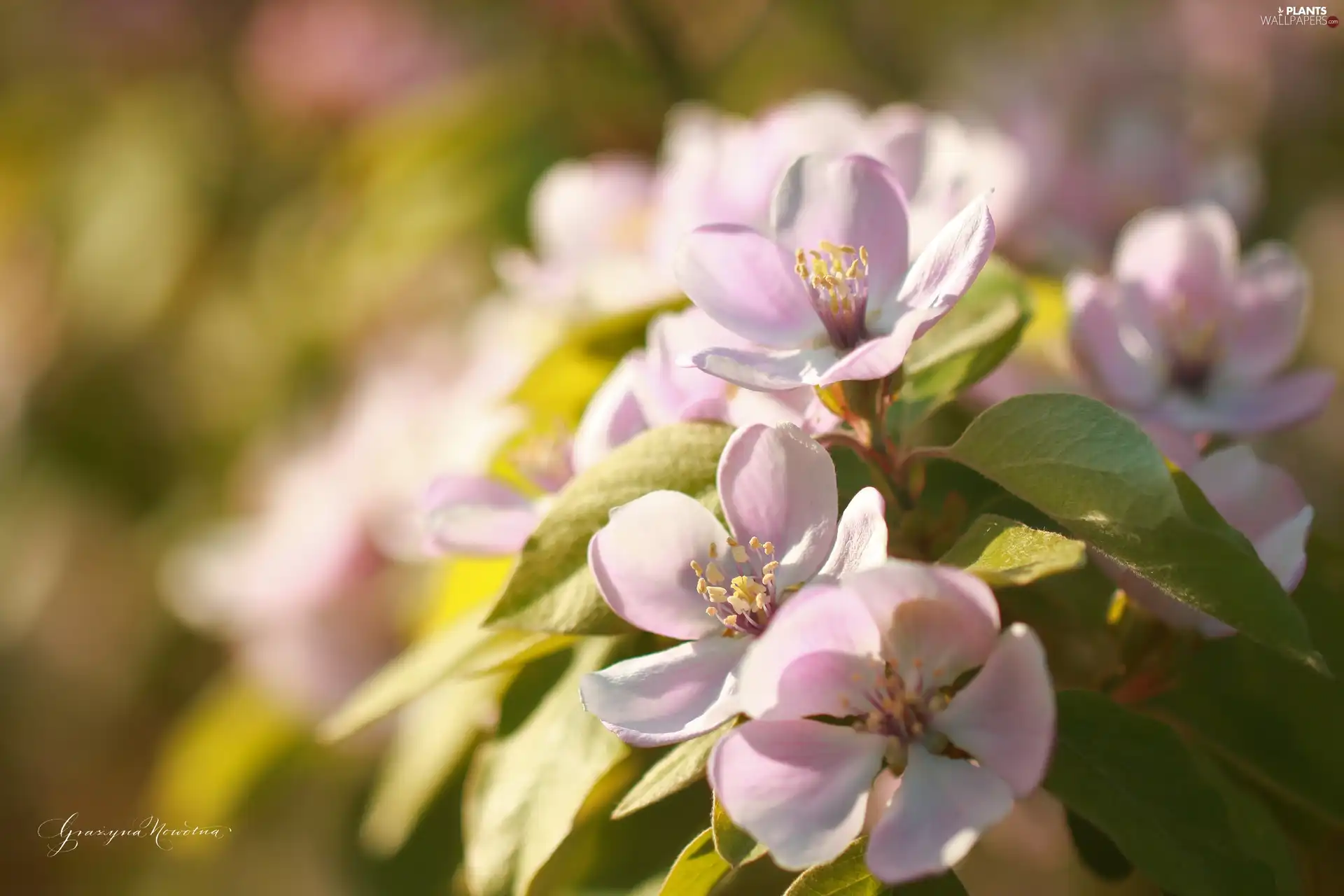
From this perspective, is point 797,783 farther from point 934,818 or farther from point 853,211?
point 853,211

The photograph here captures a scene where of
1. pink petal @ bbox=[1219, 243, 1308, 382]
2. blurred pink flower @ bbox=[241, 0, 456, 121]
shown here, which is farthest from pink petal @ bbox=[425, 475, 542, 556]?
blurred pink flower @ bbox=[241, 0, 456, 121]

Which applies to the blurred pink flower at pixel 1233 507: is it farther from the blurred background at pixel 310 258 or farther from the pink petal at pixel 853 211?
the blurred background at pixel 310 258

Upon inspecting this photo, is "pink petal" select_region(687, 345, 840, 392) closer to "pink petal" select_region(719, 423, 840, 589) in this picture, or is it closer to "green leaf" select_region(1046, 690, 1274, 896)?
"pink petal" select_region(719, 423, 840, 589)

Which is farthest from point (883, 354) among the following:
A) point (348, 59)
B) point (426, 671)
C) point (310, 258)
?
point (348, 59)

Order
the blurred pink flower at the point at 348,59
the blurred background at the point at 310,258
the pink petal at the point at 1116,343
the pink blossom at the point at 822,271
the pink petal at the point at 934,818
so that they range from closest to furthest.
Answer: the pink petal at the point at 934,818, the pink blossom at the point at 822,271, the pink petal at the point at 1116,343, the blurred background at the point at 310,258, the blurred pink flower at the point at 348,59

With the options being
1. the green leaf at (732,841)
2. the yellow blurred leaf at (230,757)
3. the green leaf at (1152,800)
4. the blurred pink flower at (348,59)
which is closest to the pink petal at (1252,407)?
the green leaf at (1152,800)

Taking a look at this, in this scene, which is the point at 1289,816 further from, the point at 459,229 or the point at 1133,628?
the point at 459,229
